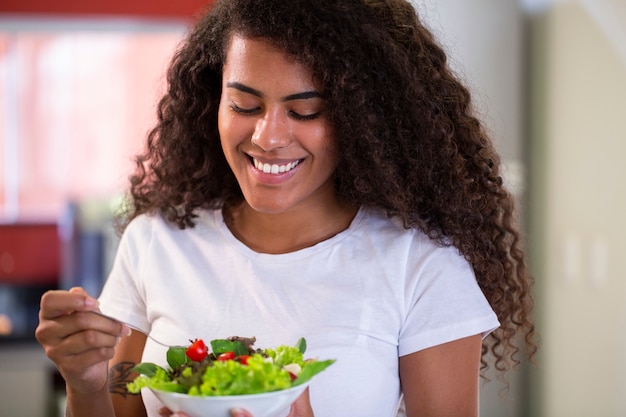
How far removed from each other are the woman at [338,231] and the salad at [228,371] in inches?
5.0

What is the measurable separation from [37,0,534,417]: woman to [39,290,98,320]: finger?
0.09 metres

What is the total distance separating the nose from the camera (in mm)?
1506

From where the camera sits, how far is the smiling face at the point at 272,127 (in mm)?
1527

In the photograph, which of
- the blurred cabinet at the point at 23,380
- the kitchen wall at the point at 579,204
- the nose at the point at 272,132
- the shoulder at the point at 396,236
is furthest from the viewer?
the blurred cabinet at the point at 23,380

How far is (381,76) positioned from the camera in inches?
63.2

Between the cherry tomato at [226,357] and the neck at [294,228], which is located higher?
the neck at [294,228]

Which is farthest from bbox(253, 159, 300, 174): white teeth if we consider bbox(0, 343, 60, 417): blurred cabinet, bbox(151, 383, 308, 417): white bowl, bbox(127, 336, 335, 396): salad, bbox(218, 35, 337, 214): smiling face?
bbox(0, 343, 60, 417): blurred cabinet

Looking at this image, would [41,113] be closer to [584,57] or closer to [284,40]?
[584,57]

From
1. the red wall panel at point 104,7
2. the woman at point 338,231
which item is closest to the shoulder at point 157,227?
the woman at point 338,231

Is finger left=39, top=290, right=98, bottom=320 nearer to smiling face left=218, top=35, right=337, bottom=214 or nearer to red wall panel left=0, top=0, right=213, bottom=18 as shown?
smiling face left=218, top=35, right=337, bottom=214

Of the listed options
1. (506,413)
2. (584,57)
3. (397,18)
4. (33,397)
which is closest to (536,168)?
(584,57)

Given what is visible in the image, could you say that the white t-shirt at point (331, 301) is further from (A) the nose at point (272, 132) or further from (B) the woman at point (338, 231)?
(A) the nose at point (272, 132)

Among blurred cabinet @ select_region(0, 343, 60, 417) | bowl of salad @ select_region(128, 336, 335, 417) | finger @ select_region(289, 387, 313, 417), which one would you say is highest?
bowl of salad @ select_region(128, 336, 335, 417)

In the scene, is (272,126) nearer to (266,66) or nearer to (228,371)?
(266,66)
